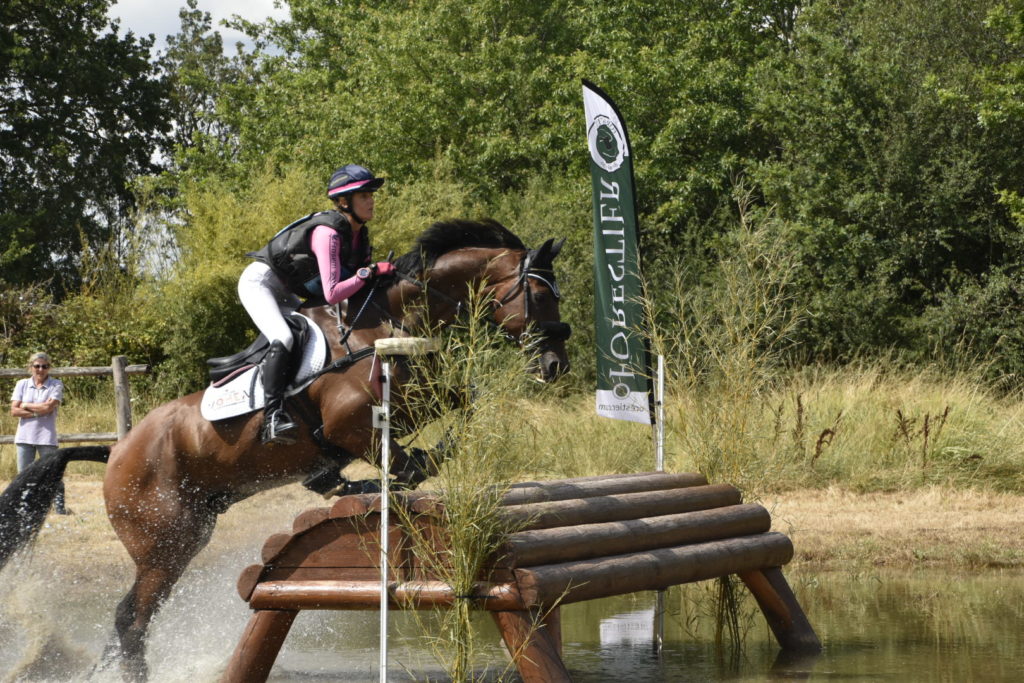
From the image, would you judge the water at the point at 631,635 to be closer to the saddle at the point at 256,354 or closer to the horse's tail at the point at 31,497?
the horse's tail at the point at 31,497

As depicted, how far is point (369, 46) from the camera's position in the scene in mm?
25094

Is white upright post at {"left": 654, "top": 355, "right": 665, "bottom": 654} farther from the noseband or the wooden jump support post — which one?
the noseband

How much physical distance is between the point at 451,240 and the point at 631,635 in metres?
2.17

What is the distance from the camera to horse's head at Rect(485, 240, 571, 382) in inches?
216

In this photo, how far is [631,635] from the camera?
20.9 feet

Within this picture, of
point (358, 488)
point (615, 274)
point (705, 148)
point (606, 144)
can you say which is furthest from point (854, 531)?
point (705, 148)

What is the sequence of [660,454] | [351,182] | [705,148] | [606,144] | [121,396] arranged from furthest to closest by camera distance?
1. [705,148]
2. [121,396]
3. [606,144]
4. [660,454]
5. [351,182]

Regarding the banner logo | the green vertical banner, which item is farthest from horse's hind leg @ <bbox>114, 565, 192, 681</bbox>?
the banner logo

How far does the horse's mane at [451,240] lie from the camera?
584 centimetres

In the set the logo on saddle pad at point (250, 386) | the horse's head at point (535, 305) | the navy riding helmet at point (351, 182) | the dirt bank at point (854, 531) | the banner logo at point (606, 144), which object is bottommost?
the dirt bank at point (854, 531)

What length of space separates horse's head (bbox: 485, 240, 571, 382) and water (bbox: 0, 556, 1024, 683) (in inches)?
49.1

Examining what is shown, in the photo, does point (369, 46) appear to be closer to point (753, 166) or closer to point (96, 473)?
point (753, 166)

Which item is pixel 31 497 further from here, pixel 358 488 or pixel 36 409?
pixel 36 409

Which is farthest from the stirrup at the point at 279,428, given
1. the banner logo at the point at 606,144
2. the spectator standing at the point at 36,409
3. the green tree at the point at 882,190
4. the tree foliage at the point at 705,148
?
the green tree at the point at 882,190
